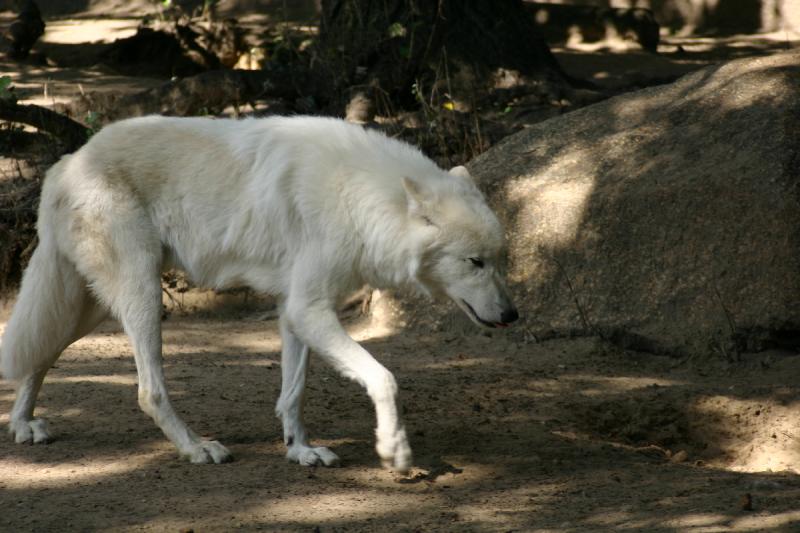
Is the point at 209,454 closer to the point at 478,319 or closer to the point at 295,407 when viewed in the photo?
the point at 295,407

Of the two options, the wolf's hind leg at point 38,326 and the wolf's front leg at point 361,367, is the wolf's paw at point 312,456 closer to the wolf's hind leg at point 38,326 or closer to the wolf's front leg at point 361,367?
the wolf's front leg at point 361,367

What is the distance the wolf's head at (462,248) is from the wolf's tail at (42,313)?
1.87 m

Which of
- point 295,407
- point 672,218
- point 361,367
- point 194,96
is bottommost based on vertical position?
point 295,407

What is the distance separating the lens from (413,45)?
400 inches

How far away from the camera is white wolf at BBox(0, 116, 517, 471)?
186 inches

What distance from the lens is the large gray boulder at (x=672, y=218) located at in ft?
21.9

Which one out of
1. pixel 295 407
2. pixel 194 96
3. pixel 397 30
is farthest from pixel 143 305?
pixel 397 30

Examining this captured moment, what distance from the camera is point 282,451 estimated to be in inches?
204

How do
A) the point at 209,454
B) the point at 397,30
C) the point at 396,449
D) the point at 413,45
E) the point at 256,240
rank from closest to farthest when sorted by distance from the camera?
the point at 396,449 → the point at 209,454 → the point at 256,240 → the point at 397,30 → the point at 413,45

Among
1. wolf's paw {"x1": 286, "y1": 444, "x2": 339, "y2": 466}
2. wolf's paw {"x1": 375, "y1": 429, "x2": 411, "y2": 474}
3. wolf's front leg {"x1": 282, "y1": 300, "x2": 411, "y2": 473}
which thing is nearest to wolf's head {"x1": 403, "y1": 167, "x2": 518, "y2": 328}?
wolf's front leg {"x1": 282, "y1": 300, "x2": 411, "y2": 473}

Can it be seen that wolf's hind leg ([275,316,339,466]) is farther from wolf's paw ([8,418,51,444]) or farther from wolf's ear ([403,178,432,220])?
wolf's paw ([8,418,51,444])

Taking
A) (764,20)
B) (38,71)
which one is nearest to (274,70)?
(38,71)

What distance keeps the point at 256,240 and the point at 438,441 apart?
143cm

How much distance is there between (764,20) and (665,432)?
44.6ft
